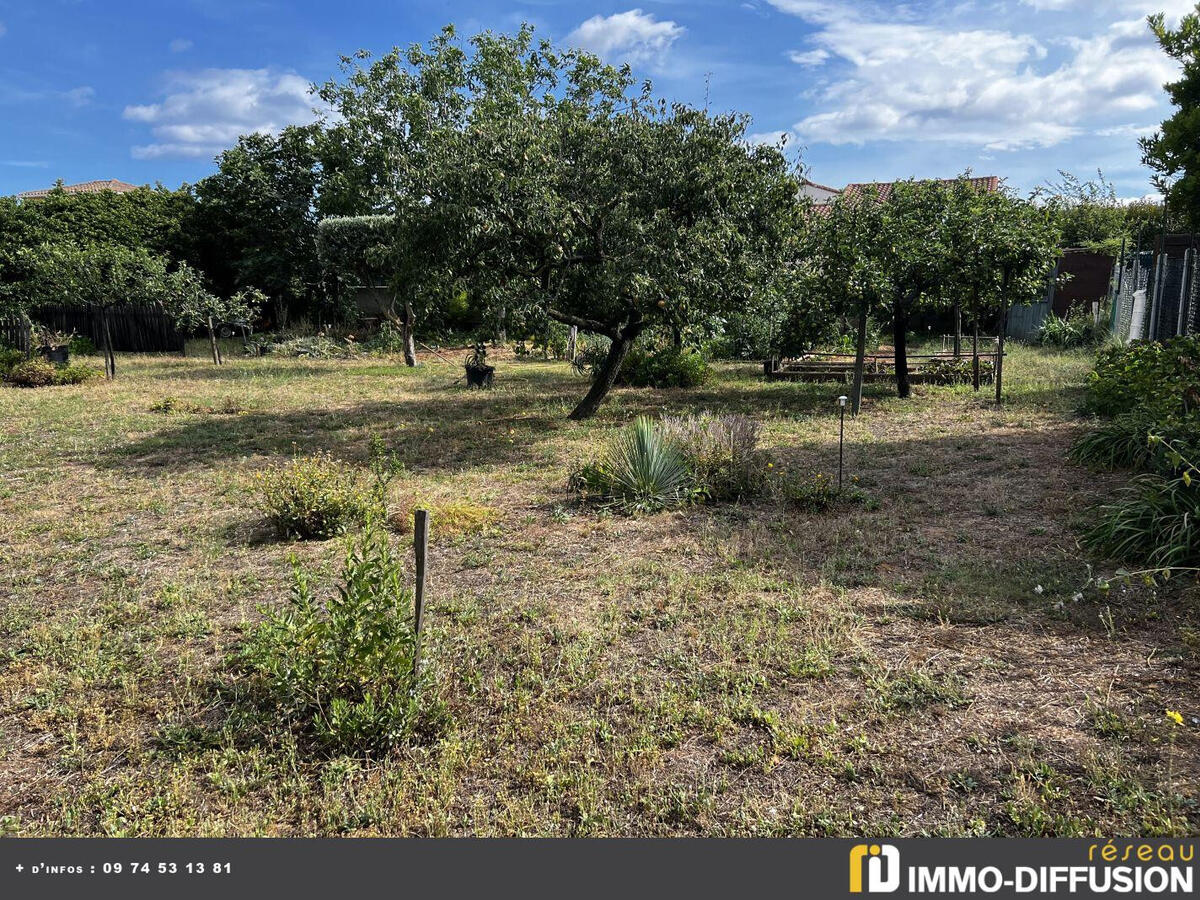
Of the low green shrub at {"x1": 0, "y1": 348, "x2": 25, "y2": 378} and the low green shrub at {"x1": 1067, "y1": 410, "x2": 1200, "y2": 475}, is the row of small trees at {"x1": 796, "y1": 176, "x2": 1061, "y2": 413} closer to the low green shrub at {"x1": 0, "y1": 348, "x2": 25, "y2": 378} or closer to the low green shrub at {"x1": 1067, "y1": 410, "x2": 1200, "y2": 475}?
the low green shrub at {"x1": 1067, "y1": 410, "x2": 1200, "y2": 475}

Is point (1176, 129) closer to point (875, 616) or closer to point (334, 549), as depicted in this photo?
point (875, 616)

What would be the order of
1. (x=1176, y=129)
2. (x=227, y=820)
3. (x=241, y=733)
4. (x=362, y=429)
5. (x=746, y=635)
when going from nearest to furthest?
1. (x=227, y=820)
2. (x=241, y=733)
3. (x=746, y=635)
4. (x=1176, y=129)
5. (x=362, y=429)

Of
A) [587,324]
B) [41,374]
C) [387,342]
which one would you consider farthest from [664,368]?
[41,374]

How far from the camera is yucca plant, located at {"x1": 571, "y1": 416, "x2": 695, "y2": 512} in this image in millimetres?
6723

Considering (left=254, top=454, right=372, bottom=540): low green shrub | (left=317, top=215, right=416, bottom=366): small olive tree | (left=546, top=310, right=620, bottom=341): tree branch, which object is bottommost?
(left=254, top=454, right=372, bottom=540): low green shrub

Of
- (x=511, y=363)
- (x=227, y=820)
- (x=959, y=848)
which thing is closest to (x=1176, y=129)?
(x=959, y=848)

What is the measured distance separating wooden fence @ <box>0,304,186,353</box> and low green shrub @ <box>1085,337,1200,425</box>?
2258 centimetres

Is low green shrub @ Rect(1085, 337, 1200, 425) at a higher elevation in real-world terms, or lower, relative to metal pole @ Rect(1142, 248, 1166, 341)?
lower

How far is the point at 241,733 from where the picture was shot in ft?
11.1

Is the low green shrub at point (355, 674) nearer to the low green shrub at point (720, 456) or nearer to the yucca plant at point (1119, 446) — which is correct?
the low green shrub at point (720, 456)

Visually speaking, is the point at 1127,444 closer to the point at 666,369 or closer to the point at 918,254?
the point at 918,254

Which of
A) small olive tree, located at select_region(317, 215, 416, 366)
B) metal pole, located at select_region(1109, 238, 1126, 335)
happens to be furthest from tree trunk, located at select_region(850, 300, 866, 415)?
small olive tree, located at select_region(317, 215, 416, 366)

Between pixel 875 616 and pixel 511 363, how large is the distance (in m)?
16.1

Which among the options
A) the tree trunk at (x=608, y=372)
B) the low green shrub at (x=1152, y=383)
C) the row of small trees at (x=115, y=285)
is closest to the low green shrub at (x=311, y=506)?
the tree trunk at (x=608, y=372)
